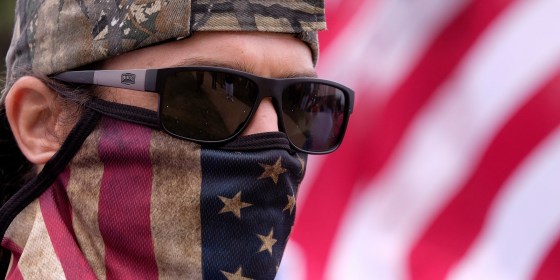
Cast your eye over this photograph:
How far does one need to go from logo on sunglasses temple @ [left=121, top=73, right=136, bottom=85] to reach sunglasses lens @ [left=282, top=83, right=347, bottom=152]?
36 centimetres

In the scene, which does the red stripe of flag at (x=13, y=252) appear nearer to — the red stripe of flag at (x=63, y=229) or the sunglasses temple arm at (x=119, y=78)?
the red stripe of flag at (x=63, y=229)

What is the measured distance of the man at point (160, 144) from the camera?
5.51ft

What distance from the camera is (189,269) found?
66.0 inches

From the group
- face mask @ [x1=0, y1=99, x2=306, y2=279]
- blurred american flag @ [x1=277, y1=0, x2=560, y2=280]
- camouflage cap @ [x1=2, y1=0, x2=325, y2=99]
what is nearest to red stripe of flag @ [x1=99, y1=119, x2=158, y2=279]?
face mask @ [x1=0, y1=99, x2=306, y2=279]

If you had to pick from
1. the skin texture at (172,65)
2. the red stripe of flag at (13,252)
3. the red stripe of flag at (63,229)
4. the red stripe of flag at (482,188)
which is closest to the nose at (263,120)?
the skin texture at (172,65)

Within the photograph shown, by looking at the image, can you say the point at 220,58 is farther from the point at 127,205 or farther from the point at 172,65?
the point at 127,205

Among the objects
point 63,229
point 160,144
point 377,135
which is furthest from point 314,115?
point 377,135

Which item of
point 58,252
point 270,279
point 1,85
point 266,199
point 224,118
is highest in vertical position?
point 224,118

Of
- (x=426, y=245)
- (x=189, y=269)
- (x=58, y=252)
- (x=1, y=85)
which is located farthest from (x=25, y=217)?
(x=426, y=245)

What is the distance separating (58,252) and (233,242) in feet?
1.28

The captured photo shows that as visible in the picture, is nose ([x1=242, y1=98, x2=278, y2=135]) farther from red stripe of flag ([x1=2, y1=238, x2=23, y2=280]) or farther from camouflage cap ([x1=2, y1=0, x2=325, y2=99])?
red stripe of flag ([x1=2, y1=238, x2=23, y2=280])

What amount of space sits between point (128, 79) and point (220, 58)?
8.5 inches

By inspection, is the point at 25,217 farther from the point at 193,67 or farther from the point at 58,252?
the point at 193,67

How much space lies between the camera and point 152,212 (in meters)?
1.68
